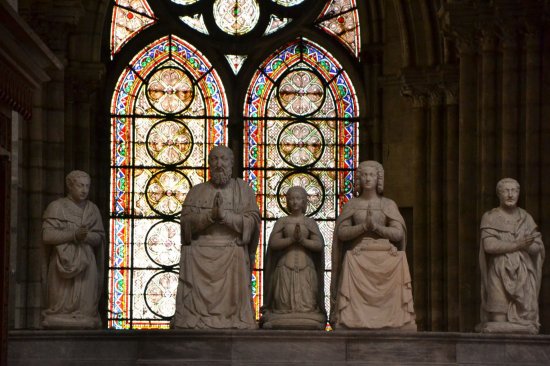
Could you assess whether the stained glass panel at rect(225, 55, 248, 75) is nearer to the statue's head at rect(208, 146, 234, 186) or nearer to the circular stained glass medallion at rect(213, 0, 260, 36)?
the circular stained glass medallion at rect(213, 0, 260, 36)

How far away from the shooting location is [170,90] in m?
36.4

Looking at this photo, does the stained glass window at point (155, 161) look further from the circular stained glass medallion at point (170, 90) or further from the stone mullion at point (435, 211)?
the stone mullion at point (435, 211)

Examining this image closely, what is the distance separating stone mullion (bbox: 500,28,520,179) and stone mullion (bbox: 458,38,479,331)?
124 cm

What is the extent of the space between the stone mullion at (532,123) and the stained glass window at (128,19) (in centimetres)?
1105

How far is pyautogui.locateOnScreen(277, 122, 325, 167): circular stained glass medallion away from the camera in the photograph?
1426 inches

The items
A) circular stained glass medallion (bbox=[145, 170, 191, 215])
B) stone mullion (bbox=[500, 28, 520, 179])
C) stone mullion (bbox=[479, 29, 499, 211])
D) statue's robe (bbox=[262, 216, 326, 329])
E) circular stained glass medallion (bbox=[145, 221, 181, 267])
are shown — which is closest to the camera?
statue's robe (bbox=[262, 216, 326, 329])

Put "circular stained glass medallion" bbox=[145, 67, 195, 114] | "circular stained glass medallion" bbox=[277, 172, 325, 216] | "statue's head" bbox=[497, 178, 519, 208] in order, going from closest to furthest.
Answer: "statue's head" bbox=[497, 178, 519, 208] < "circular stained glass medallion" bbox=[277, 172, 325, 216] < "circular stained glass medallion" bbox=[145, 67, 195, 114]

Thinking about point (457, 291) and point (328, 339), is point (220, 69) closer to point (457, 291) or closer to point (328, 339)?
point (457, 291)

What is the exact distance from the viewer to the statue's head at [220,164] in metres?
21.6

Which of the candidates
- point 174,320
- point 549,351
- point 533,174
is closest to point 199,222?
point 174,320

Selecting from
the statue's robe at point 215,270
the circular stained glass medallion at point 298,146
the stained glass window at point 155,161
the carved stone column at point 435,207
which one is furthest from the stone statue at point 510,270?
the circular stained glass medallion at point 298,146

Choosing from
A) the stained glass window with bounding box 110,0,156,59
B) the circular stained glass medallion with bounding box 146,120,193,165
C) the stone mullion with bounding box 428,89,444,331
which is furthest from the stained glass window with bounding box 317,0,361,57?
the stone mullion with bounding box 428,89,444,331

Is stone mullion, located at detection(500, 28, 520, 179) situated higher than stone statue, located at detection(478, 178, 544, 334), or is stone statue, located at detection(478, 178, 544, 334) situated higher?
stone mullion, located at detection(500, 28, 520, 179)

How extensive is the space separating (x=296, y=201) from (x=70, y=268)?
8.45ft
